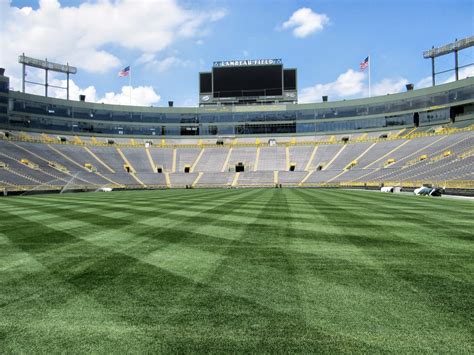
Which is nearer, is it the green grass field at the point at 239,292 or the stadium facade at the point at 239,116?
the green grass field at the point at 239,292

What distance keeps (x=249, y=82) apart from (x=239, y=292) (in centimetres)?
7981

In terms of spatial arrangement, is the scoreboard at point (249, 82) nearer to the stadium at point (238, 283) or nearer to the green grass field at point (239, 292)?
the stadium at point (238, 283)

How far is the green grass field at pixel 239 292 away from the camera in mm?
3721

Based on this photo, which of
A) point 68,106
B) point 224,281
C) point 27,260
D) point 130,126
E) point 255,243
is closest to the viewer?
point 224,281

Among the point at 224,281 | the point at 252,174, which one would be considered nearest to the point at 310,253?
the point at 224,281

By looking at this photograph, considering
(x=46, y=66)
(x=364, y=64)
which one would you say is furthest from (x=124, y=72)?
(x=364, y=64)

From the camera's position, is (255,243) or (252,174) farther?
(252,174)

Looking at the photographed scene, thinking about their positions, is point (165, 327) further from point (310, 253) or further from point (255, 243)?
point (255, 243)

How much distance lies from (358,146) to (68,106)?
65.9 metres

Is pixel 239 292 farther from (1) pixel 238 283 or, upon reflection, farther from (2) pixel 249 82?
(2) pixel 249 82

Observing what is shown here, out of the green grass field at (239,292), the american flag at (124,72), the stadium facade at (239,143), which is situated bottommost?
the green grass field at (239,292)

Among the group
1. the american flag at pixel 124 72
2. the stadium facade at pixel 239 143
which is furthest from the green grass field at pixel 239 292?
the american flag at pixel 124 72

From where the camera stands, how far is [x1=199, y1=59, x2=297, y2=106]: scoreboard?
79188 mm

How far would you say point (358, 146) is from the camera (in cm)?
7538
